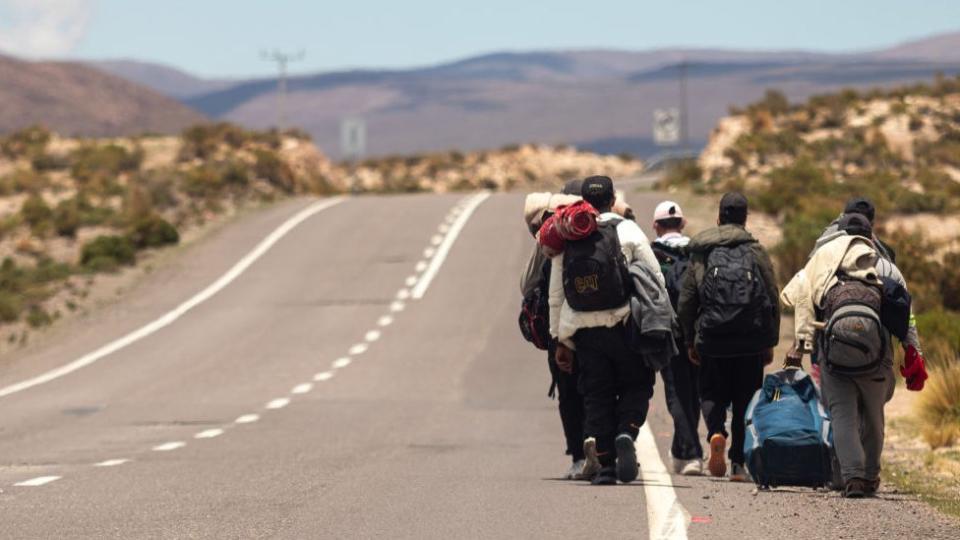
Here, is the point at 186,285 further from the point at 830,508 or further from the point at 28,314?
the point at 830,508

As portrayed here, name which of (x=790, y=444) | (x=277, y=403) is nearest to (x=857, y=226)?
(x=790, y=444)

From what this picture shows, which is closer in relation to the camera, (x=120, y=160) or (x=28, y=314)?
(x=28, y=314)

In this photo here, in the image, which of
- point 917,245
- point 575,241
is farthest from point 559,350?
point 917,245

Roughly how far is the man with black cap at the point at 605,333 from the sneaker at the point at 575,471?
361mm

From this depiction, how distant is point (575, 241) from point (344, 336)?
15.8 metres

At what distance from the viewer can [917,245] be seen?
3225 cm

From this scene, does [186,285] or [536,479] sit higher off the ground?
[536,479]

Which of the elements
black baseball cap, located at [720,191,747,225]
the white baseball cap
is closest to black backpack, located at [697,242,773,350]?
black baseball cap, located at [720,191,747,225]

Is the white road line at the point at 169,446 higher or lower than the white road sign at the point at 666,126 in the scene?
higher

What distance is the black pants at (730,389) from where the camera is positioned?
39.8 ft

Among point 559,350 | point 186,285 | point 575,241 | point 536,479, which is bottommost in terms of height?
point 186,285

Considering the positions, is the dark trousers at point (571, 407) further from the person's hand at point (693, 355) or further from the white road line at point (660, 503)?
the person's hand at point (693, 355)

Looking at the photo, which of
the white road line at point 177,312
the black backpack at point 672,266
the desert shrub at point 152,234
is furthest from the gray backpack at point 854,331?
the desert shrub at point 152,234

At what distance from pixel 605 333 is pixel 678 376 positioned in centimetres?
133
